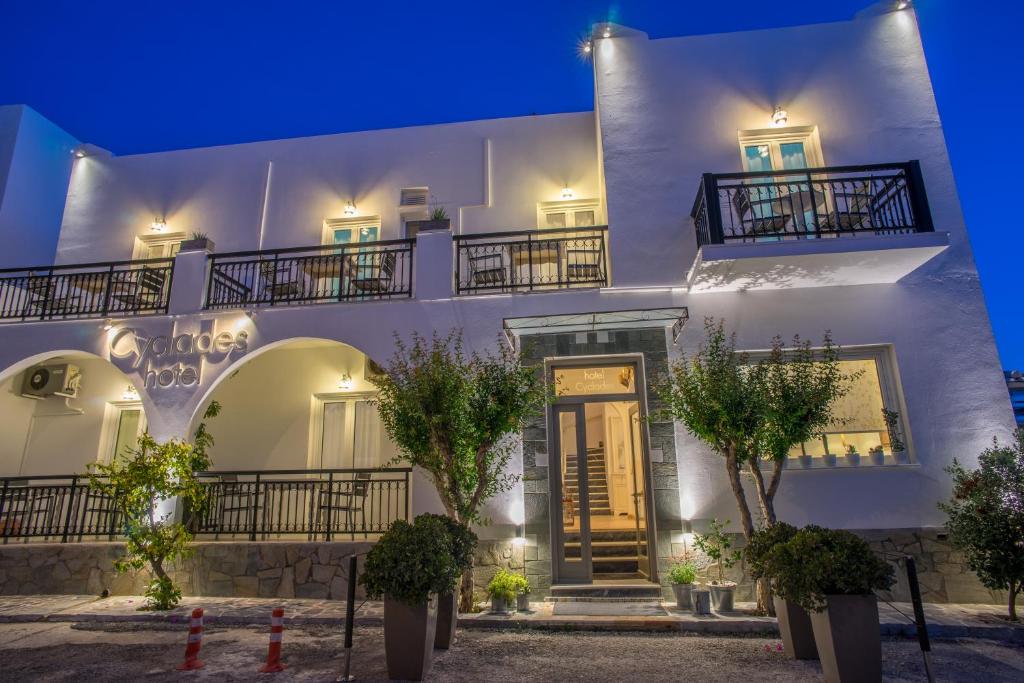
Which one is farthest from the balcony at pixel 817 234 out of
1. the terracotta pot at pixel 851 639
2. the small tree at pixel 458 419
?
the terracotta pot at pixel 851 639

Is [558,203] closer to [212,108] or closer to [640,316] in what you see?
[640,316]

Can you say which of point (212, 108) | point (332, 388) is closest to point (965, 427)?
point (332, 388)

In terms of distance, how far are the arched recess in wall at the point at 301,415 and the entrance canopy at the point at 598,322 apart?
12.8 ft

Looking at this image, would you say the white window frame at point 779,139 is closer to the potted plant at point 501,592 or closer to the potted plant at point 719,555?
the potted plant at point 719,555

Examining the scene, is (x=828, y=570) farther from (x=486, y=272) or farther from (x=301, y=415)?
(x=301, y=415)

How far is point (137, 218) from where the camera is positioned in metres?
12.7

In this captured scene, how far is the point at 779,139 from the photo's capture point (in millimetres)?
9648

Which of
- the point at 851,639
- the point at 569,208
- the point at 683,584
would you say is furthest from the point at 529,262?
the point at 851,639

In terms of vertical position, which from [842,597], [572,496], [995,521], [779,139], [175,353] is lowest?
[842,597]

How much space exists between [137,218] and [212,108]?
81.3m

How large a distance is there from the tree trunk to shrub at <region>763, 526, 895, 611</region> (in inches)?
148

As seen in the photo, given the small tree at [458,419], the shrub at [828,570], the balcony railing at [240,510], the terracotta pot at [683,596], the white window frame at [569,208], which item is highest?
the white window frame at [569,208]

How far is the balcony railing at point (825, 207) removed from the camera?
8094 mm

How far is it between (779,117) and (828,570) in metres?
7.70
